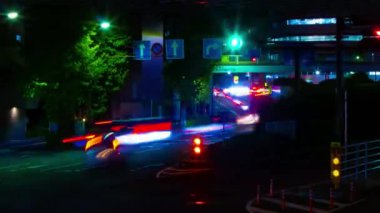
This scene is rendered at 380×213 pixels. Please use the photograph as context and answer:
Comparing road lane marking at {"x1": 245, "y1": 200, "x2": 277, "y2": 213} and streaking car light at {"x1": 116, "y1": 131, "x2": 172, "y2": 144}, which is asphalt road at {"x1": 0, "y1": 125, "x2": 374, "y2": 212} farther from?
streaking car light at {"x1": 116, "y1": 131, "x2": 172, "y2": 144}

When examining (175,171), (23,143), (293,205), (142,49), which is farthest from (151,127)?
(293,205)

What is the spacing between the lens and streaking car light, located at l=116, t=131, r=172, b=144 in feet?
110

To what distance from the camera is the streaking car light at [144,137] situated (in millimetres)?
33625

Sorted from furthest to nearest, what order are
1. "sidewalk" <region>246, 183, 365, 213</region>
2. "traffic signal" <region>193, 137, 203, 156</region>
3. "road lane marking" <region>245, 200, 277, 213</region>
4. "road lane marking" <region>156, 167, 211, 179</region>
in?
"traffic signal" <region>193, 137, 203, 156</region>, "road lane marking" <region>156, 167, 211, 179</region>, "sidewalk" <region>246, 183, 365, 213</region>, "road lane marking" <region>245, 200, 277, 213</region>

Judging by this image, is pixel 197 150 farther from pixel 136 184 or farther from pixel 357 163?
pixel 357 163

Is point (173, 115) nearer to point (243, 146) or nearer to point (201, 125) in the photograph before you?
point (201, 125)

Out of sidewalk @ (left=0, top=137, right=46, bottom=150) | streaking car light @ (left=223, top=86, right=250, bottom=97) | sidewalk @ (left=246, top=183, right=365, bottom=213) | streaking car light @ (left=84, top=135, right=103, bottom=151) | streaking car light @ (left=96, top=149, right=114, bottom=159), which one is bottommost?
sidewalk @ (left=0, top=137, right=46, bottom=150)

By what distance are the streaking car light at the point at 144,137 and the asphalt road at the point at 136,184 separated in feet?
5.66

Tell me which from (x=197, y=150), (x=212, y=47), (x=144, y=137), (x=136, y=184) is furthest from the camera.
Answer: (x=144, y=137)

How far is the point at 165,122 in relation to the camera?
45094mm

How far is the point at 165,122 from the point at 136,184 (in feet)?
80.7

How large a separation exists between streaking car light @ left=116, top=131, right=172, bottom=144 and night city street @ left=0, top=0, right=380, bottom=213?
5.5 inches

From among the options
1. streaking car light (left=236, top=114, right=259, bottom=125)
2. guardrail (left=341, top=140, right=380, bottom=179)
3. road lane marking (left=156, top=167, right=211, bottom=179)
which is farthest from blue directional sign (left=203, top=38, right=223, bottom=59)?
guardrail (left=341, top=140, right=380, bottom=179)

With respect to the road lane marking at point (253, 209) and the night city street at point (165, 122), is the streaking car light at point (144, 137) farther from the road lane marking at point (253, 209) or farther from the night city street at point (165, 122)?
the road lane marking at point (253, 209)
